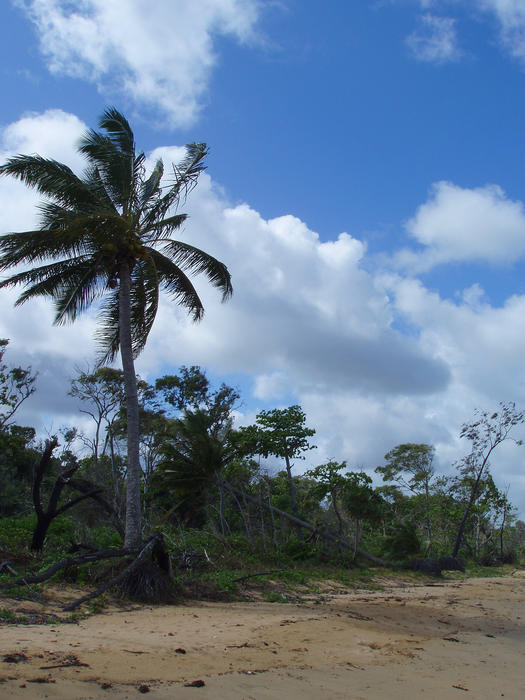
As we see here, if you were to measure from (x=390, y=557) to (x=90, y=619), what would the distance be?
54.8 feet

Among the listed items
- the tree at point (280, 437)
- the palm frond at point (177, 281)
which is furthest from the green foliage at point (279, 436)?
the palm frond at point (177, 281)

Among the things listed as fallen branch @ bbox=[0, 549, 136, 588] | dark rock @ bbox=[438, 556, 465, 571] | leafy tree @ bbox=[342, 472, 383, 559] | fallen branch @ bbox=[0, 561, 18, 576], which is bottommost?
dark rock @ bbox=[438, 556, 465, 571]

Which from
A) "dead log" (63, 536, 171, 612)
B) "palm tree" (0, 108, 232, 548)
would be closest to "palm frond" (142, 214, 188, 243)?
"palm tree" (0, 108, 232, 548)

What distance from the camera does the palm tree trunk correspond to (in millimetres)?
11414

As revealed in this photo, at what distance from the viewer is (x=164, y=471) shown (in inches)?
854

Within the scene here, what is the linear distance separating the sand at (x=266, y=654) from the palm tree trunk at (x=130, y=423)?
6.93ft

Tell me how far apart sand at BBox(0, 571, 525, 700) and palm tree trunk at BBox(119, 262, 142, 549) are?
2112 millimetres

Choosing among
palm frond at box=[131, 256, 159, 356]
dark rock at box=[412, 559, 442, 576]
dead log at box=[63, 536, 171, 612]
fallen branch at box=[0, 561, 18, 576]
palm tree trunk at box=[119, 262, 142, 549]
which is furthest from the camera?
dark rock at box=[412, 559, 442, 576]

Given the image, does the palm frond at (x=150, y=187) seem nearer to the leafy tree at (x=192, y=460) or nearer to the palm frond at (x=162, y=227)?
the palm frond at (x=162, y=227)

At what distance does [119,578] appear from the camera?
9734 mm

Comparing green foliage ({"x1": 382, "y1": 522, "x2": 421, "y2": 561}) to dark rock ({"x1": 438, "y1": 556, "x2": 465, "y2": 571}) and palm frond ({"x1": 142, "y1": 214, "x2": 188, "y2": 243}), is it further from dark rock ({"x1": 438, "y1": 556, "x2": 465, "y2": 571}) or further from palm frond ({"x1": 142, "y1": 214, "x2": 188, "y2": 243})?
palm frond ({"x1": 142, "y1": 214, "x2": 188, "y2": 243})

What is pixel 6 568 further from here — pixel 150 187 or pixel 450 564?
pixel 450 564

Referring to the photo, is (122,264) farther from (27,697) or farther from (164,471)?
(164,471)

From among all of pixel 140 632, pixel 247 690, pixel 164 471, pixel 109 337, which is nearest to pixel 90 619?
pixel 140 632
